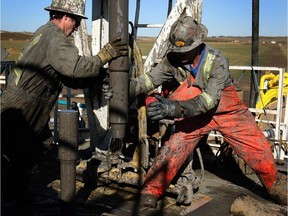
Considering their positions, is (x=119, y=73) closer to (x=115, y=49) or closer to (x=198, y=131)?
(x=115, y=49)

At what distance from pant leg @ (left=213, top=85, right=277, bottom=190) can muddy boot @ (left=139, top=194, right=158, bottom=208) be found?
1.04 metres

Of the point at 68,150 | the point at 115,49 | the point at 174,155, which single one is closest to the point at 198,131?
the point at 174,155

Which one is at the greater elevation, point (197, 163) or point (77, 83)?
point (77, 83)

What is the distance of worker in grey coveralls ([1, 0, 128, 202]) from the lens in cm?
391

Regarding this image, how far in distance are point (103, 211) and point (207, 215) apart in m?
1.08

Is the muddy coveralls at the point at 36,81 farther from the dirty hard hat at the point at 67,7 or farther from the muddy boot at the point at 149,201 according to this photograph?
the muddy boot at the point at 149,201

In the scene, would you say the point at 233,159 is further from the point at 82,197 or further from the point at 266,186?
the point at 82,197

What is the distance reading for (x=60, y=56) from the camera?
388 centimetres

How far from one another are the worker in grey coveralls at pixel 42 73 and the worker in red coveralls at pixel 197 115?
76cm

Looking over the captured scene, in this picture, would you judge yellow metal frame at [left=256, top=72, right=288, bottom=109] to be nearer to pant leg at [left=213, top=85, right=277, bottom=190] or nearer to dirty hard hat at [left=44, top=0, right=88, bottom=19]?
pant leg at [left=213, top=85, right=277, bottom=190]

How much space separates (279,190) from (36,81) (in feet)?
9.35

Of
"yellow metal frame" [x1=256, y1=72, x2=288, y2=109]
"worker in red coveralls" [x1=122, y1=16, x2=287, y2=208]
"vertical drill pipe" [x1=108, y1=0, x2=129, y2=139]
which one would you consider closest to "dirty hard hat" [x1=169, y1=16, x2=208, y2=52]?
"worker in red coveralls" [x1=122, y1=16, x2=287, y2=208]

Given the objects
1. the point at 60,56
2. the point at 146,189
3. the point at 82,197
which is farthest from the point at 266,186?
the point at 60,56

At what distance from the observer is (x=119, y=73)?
3945 millimetres
